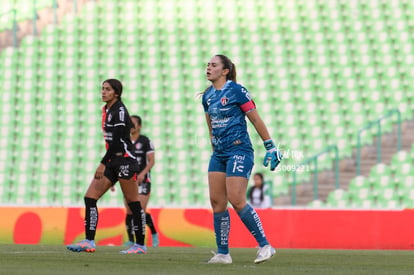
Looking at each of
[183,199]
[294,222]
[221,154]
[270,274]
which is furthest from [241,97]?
[183,199]

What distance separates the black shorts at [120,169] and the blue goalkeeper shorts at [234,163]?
1680 millimetres

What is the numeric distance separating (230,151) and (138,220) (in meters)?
2.41

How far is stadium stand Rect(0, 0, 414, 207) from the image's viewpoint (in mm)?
19578

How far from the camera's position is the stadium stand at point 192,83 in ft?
64.2

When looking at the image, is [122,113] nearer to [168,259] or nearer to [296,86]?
[168,259]

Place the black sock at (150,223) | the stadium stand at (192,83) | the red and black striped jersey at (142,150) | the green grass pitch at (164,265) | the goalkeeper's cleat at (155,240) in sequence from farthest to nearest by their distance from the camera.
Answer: the stadium stand at (192,83), the goalkeeper's cleat at (155,240), the black sock at (150,223), the red and black striped jersey at (142,150), the green grass pitch at (164,265)

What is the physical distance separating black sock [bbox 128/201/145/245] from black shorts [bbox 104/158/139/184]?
48 cm

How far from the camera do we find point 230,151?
8.51 meters

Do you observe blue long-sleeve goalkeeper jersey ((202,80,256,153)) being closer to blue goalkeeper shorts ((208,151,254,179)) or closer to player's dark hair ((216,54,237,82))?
blue goalkeeper shorts ((208,151,254,179))

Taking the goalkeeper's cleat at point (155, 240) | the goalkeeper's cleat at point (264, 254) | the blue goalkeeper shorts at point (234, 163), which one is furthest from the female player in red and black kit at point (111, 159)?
the goalkeeper's cleat at point (155, 240)

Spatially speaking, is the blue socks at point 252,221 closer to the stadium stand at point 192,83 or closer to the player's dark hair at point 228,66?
the player's dark hair at point 228,66

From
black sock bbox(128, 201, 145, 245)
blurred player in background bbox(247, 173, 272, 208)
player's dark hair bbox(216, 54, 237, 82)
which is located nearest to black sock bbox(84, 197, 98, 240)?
black sock bbox(128, 201, 145, 245)

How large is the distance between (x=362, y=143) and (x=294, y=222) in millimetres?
4984

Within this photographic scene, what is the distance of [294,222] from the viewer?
15.0 m
